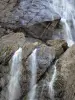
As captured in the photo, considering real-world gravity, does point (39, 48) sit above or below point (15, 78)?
above

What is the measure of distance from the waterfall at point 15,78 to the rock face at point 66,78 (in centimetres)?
217

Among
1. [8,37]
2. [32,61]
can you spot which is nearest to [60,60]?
[32,61]

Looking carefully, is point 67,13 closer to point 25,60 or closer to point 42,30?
point 42,30

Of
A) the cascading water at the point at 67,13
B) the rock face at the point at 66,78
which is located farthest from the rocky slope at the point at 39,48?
the cascading water at the point at 67,13

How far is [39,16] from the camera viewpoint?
16.9 m

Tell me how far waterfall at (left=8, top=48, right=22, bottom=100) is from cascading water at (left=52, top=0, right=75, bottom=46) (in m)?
5.10

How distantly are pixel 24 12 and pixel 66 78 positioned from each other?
303 inches

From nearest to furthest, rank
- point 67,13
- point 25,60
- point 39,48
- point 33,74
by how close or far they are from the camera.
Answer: point 33,74 → point 25,60 → point 39,48 → point 67,13

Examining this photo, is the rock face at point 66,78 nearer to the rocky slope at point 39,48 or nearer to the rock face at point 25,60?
the rocky slope at point 39,48

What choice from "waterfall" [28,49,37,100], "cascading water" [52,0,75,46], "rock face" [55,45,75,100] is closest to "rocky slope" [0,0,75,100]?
"rock face" [55,45,75,100]

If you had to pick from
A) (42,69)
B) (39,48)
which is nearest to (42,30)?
(39,48)

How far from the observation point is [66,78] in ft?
37.1

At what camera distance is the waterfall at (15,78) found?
488 inches

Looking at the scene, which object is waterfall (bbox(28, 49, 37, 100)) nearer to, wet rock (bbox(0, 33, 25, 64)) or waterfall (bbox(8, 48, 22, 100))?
waterfall (bbox(8, 48, 22, 100))
